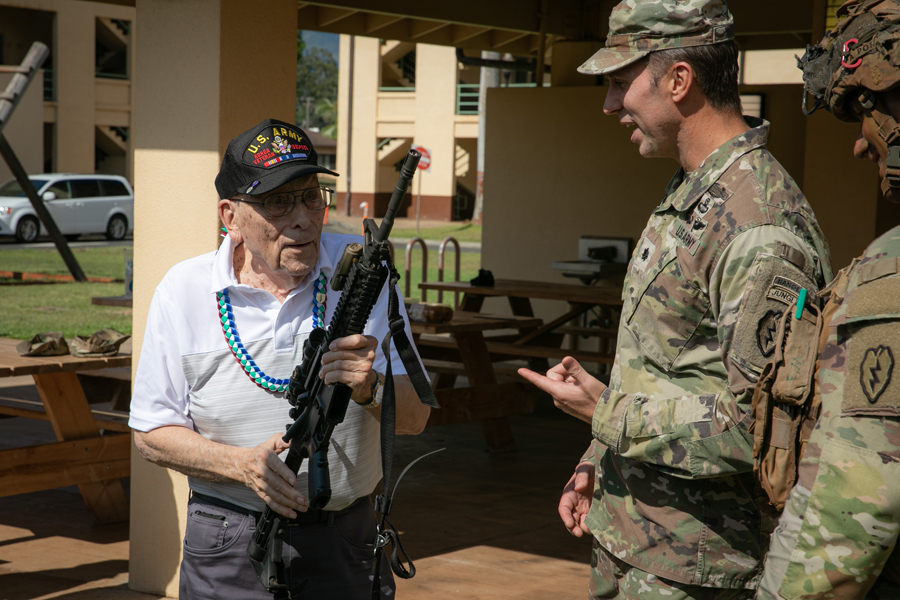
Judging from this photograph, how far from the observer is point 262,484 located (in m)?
2.25

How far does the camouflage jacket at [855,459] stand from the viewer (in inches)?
51.7

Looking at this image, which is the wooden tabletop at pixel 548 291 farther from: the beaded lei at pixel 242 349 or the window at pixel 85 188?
the window at pixel 85 188

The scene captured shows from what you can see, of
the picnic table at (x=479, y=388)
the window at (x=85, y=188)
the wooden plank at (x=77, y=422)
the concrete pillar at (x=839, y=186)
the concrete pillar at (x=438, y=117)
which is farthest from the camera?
the concrete pillar at (x=438, y=117)

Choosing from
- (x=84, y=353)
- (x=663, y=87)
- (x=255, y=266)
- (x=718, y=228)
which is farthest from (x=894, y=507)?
(x=84, y=353)

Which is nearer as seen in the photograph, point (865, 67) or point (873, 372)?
point (873, 372)

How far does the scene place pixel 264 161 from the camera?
2.46m

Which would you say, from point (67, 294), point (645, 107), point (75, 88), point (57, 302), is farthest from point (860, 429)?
point (75, 88)

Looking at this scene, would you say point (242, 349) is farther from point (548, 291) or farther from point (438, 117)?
point (438, 117)

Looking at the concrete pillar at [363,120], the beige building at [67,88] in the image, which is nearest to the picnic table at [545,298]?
the beige building at [67,88]

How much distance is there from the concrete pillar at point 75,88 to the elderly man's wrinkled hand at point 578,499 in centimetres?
3273

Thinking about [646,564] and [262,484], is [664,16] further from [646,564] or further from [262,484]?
[262,484]

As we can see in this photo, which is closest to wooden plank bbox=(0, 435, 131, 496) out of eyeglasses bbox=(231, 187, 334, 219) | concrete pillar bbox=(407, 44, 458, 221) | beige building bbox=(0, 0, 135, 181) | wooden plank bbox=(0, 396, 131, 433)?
wooden plank bbox=(0, 396, 131, 433)

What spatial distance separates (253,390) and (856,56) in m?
1.58

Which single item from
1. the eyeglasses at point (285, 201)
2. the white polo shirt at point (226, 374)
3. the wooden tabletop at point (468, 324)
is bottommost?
the wooden tabletop at point (468, 324)
